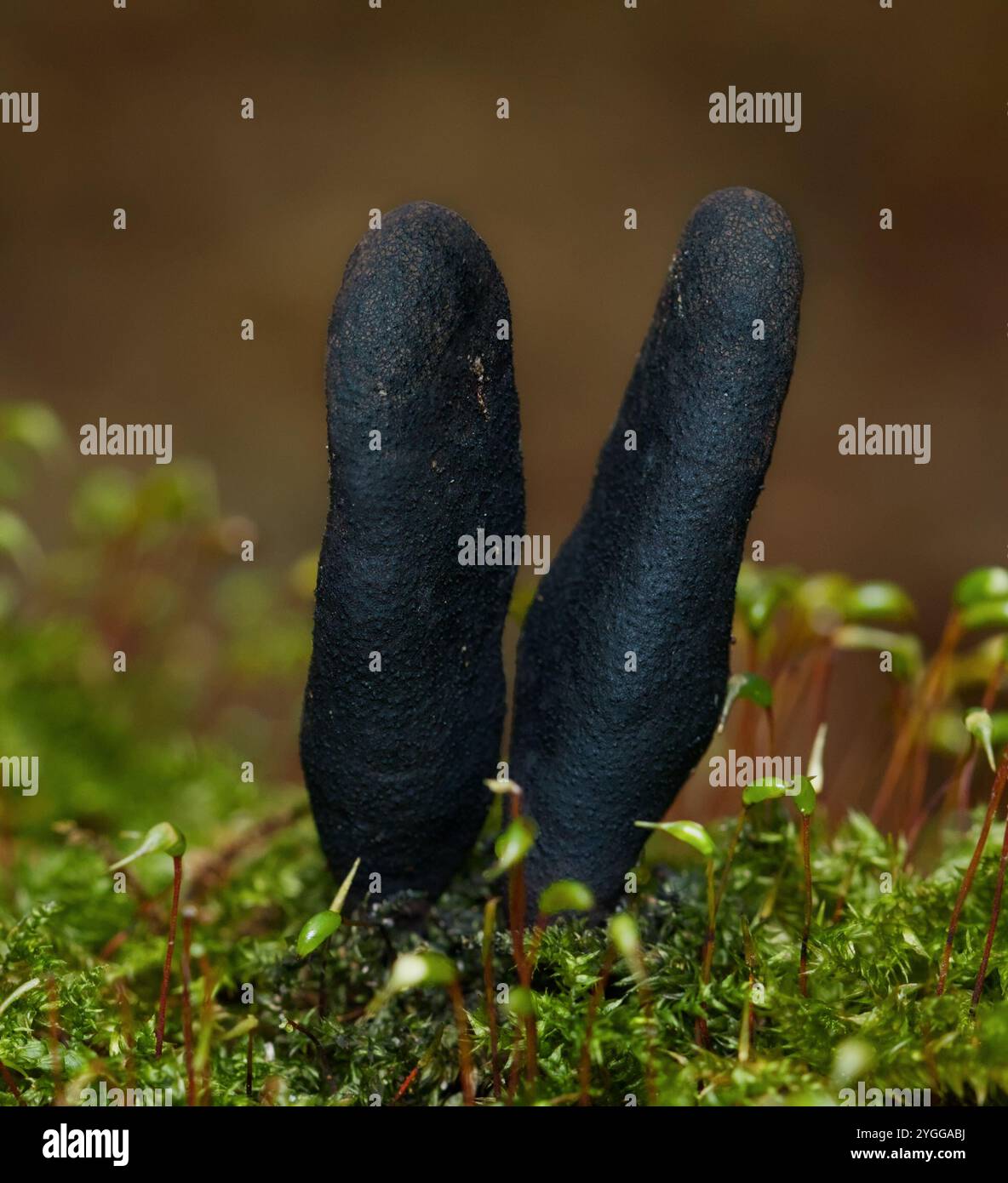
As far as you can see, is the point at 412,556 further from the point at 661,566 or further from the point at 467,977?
the point at 467,977

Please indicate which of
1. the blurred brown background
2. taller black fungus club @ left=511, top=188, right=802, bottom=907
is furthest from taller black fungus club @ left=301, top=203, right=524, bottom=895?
the blurred brown background

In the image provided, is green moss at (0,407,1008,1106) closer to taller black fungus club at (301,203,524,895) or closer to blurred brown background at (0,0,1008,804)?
taller black fungus club at (301,203,524,895)

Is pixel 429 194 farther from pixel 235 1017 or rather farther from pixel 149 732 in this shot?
pixel 235 1017

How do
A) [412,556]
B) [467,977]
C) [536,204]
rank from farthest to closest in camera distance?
[536,204] < [467,977] < [412,556]

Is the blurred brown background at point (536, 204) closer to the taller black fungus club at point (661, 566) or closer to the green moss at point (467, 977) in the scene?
the green moss at point (467, 977)

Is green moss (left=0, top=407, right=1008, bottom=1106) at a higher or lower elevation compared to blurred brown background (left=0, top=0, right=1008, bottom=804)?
lower

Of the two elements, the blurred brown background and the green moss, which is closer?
the green moss

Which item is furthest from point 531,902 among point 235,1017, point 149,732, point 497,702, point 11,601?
point 11,601

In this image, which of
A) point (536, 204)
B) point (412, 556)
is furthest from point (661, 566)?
point (536, 204)
